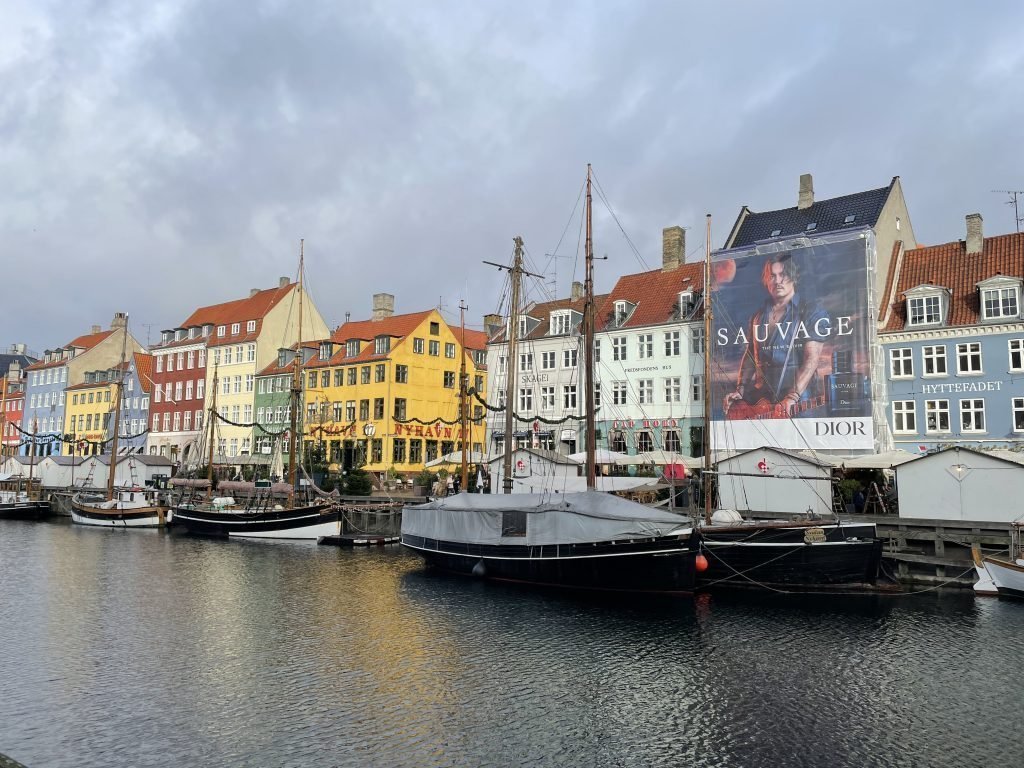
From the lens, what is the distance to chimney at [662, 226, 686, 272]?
58562 millimetres

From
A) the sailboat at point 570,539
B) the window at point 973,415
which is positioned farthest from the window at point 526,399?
the window at point 973,415

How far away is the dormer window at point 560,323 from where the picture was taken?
190 ft

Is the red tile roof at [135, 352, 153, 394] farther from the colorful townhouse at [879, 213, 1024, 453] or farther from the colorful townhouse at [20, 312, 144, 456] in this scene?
the colorful townhouse at [879, 213, 1024, 453]

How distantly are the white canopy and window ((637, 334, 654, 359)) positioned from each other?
71.3ft

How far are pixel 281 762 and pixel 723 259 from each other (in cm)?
4208

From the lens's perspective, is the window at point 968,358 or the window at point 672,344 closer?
the window at point 968,358

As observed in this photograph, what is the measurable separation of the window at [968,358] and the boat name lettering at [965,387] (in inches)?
24.7

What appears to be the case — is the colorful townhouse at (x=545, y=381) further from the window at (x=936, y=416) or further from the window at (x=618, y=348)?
the window at (x=936, y=416)

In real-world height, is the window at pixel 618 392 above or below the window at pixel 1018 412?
above

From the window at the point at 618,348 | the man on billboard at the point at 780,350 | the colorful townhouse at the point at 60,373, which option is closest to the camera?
the man on billboard at the point at 780,350

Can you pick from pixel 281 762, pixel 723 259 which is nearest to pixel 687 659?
pixel 281 762

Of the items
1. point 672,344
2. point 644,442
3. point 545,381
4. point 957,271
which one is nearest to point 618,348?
point 672,344

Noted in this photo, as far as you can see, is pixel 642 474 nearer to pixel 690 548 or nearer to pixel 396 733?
pixel 690 548

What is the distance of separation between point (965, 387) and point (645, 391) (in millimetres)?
18627
